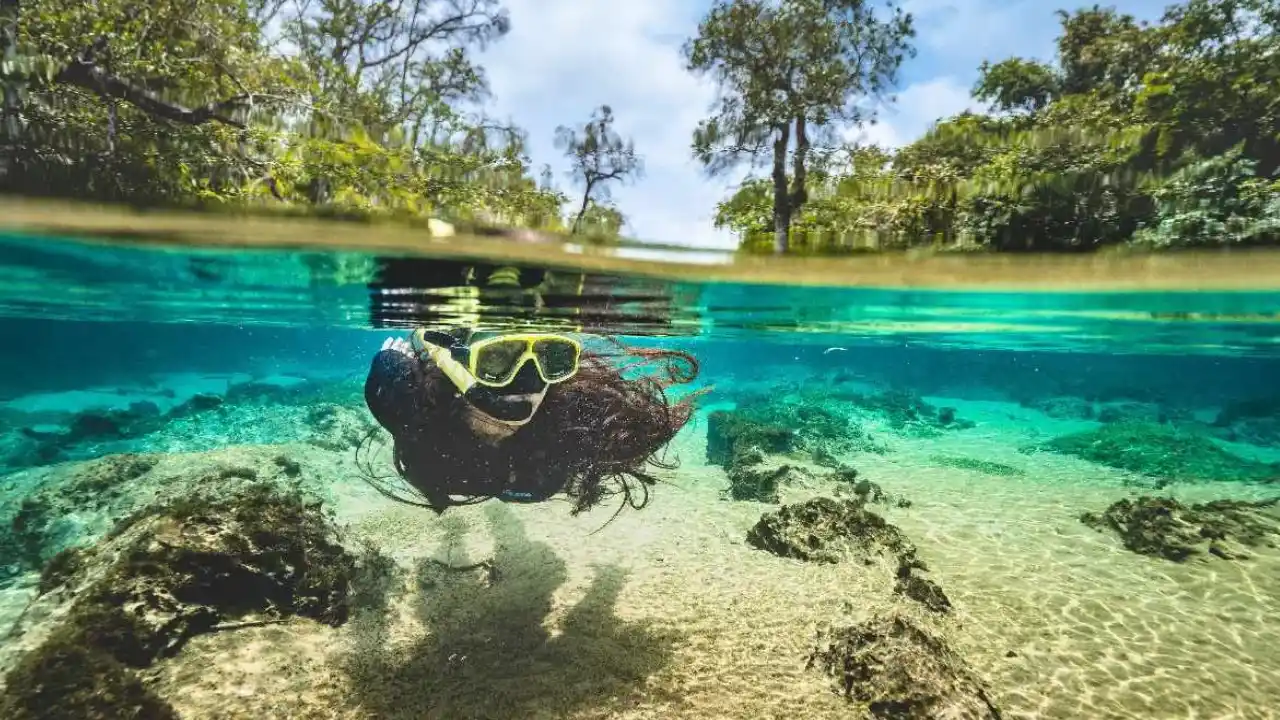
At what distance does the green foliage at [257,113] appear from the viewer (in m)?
5.31

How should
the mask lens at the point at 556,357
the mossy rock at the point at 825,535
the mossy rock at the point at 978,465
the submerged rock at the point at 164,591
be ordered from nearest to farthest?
the submerged rock at the point at 164,591 → the mask lens at the point at 556,357 → the mossy rock at the point at 825,535 → the mossy rock at the point at 978,465

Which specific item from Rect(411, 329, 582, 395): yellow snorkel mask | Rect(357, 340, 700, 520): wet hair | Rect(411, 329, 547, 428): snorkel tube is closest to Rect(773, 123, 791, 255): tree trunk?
Rect(357, 340, 700, 520): wet hair

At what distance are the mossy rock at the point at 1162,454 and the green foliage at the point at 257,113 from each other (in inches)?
719

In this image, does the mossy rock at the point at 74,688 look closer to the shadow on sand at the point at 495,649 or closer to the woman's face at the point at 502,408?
the shadow on sand at the point at 495,649

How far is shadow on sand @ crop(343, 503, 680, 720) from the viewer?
17.1ft

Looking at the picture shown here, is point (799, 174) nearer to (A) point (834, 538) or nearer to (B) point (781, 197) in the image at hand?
(B) point (781, 197)

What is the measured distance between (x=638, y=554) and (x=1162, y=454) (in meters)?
17.3

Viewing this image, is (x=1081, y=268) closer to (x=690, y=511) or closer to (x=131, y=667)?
(x=690, y=511)

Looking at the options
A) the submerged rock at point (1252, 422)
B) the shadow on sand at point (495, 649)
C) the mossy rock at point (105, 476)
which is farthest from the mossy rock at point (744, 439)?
the submerged rock at point (1252, 422)

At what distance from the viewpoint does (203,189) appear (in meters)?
5.73

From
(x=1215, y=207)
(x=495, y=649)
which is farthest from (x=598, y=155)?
(x=1215, y=207)

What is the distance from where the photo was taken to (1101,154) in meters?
5.81

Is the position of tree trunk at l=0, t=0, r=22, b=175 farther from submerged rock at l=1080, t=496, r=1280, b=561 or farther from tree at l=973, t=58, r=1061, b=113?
submerged rock at l=1080, t=496, r=1280, b=561

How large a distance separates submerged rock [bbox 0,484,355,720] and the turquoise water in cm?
3
